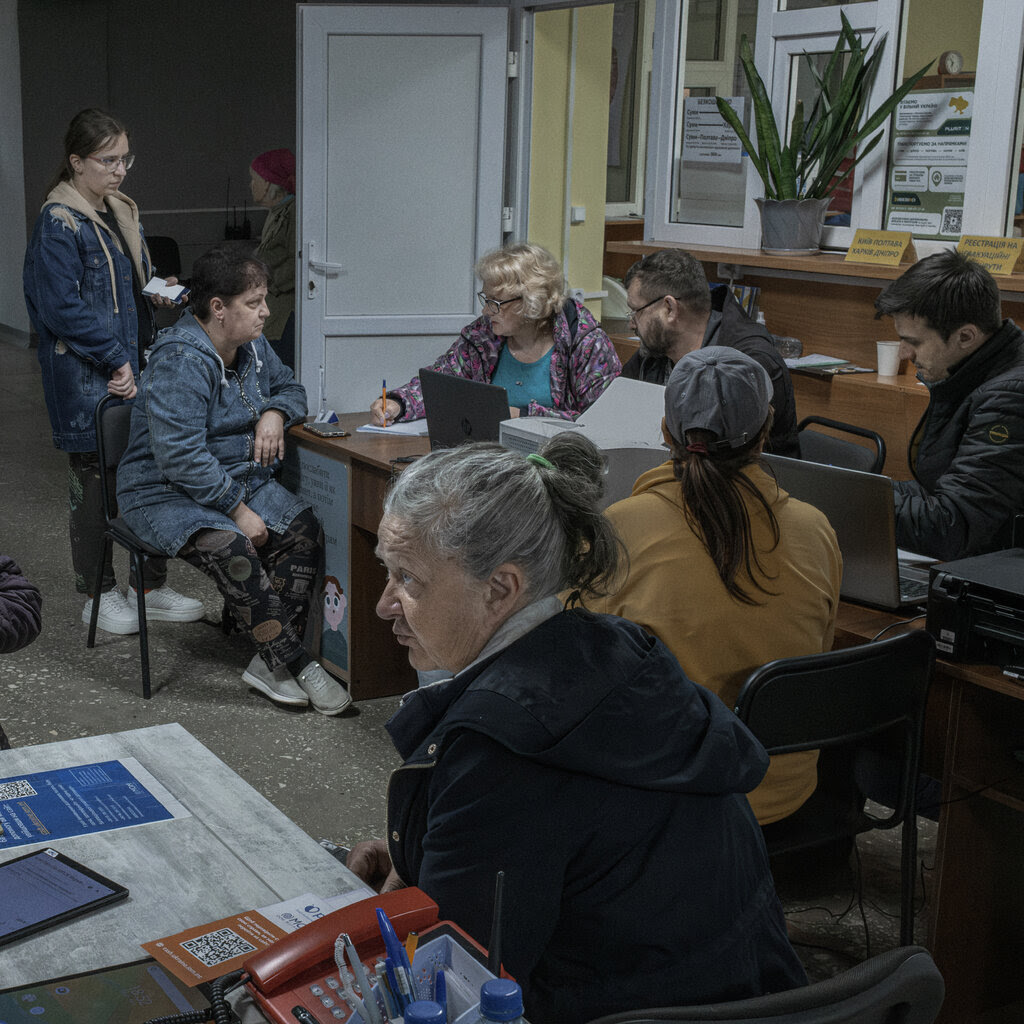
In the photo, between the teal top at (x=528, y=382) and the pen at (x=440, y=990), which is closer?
the pen at (x=440, y=990)

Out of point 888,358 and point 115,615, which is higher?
point 888,358

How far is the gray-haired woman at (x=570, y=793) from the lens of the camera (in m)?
1.24

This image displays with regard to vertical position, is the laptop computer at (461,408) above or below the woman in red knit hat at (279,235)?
below

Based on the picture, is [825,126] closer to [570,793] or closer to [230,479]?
[230,479]

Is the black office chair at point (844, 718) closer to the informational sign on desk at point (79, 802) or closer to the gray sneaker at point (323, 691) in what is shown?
the informational sign on desk at point (79, 802)

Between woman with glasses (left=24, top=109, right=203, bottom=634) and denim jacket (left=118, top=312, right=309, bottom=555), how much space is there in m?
0.58

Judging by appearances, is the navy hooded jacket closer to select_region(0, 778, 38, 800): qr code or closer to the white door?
select_region(0, 778, 38, 800): qr code

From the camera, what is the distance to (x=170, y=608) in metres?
4.41

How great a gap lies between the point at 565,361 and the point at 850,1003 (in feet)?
9.52

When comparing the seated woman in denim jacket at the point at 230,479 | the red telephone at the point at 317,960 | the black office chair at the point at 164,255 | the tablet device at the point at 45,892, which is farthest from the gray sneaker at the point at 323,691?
the black office chair at the point at 164,255

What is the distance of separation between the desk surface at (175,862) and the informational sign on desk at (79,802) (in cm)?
2

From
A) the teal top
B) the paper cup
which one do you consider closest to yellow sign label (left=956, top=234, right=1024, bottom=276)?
the paper cup

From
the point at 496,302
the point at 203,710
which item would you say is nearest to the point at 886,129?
the point at 496,302

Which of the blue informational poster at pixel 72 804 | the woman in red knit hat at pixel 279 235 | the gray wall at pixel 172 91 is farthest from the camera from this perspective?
the gray wall at pixel 172 91
